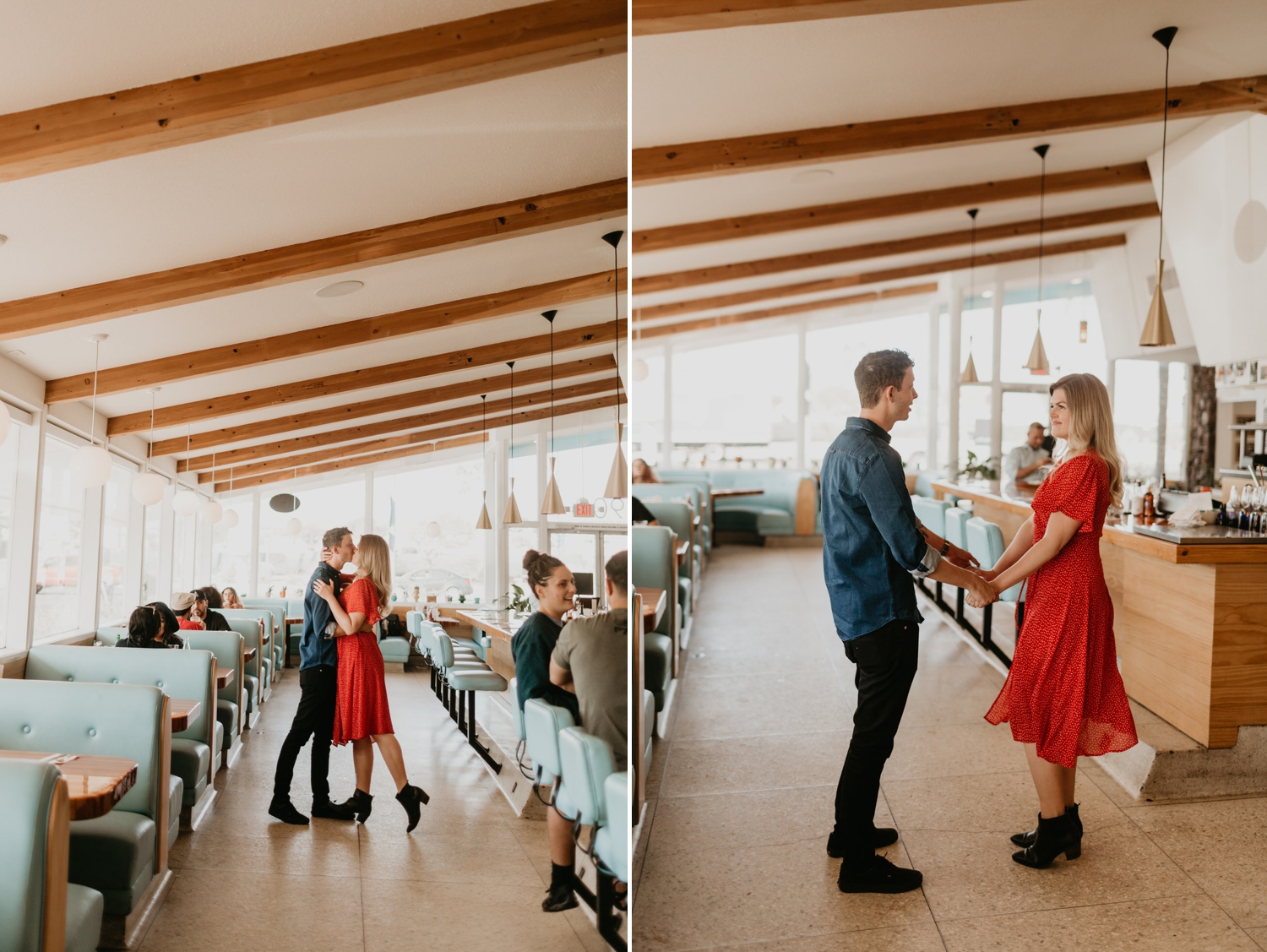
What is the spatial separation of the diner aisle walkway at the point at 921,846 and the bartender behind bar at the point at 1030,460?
324cm

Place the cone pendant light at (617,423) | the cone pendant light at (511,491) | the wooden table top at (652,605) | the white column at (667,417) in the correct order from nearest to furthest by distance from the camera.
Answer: the cone pendant light at (511,491) → the cone pendant light at (617,423) → the wooden table top at (652,605) → the white column at (667,417)

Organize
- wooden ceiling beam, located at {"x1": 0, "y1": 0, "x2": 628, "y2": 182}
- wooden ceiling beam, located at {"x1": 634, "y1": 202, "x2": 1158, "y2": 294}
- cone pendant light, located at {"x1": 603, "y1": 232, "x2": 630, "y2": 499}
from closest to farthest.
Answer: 1. wooden ceiling beam, located at {"x1": 0, "y1": 0, "x2": 628, "y2": 182}
2. cone pendant light, located at {"x1": 603, "y1": 232, "x2": 630, "y2": 499}
3. wooden ceiling beam, located at {"x1": 634, "y1": 202, "x2": 1158, "y2": 294}

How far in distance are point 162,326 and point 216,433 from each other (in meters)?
0.15

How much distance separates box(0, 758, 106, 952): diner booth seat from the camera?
2.58 feet

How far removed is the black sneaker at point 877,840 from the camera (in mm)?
2553

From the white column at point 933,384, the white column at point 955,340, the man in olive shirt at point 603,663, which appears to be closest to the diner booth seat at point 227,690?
the man in olive shirt at point 603,663

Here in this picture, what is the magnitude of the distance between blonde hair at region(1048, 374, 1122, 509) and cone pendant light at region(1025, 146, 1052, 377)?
3879 mm

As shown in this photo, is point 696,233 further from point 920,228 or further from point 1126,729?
point 1126,729

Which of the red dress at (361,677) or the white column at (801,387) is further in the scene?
the white column at (801,387)

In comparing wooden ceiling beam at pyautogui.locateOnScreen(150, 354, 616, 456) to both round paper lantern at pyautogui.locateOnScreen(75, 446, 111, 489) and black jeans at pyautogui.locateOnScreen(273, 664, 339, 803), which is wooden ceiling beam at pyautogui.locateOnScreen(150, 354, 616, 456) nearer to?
round paper lantern at pyautogui.locateOnScreen(75, 446, 111, 489)

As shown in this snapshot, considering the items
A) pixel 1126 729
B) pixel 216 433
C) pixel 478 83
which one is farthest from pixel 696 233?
pixel 216 433

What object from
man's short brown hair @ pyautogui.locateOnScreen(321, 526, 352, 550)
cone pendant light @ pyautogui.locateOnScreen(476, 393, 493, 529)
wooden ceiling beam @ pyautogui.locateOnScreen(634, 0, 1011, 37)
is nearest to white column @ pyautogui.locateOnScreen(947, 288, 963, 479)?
wooden ceiling beam @ pyautogui.locateOnScreen(634, 0, 1011, 37)

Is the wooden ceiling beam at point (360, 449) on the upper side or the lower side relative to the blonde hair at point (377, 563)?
upper

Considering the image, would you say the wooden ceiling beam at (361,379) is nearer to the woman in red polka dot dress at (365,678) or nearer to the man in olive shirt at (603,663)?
the woman in red polka dot dress at (365,678)
